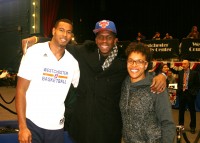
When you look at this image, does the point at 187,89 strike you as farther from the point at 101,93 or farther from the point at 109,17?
the point at 109,17

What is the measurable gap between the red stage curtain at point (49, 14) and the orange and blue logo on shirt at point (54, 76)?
49.8ft

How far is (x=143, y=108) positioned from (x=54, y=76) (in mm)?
826

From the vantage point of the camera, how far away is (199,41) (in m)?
10.7

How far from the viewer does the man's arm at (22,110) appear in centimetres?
267

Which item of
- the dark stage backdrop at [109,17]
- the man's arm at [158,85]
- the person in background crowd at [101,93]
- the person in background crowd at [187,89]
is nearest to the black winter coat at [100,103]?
the person in background crowd at [101,93]

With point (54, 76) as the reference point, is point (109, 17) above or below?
above

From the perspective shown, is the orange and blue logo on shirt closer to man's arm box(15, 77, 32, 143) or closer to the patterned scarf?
man's arm box(15, 77, 32, 143)

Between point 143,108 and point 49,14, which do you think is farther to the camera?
point 49,14

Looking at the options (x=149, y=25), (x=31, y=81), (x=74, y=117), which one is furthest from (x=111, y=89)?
(x=149, y=25)

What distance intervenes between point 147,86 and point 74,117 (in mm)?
942

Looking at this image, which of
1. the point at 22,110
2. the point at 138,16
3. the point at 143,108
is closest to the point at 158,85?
the point at 143,108

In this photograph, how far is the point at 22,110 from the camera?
8.93 feet

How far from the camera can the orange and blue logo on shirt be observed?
2.83m

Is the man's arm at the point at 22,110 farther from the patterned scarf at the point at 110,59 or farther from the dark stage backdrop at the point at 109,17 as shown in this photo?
the dark stage backdrop at the point at 109,17
